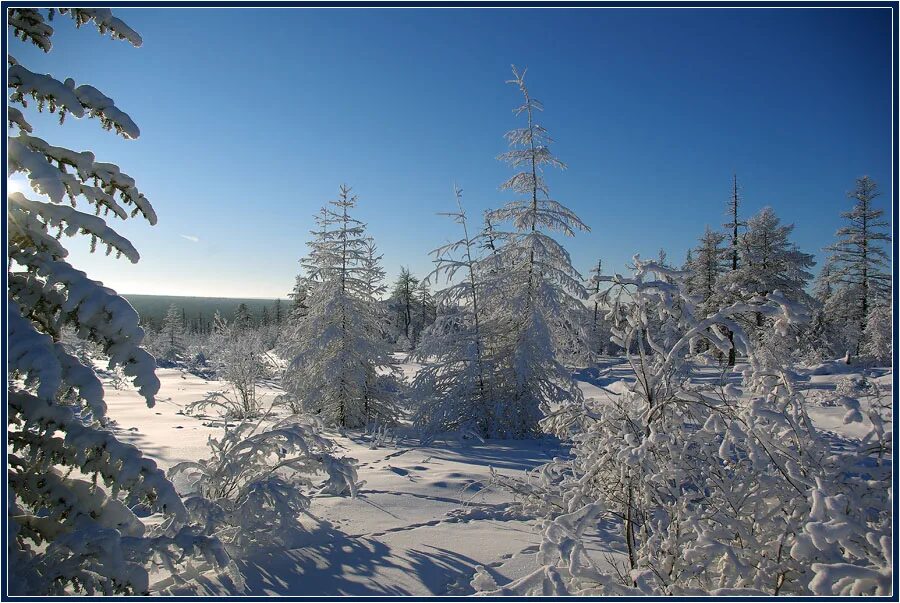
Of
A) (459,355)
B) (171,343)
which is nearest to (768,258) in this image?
(459,355)

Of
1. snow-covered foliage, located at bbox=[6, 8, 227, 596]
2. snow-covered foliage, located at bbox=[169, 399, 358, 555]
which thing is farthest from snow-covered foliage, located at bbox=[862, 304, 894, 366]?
snow-covered foliage, located at bbox=[6, 8, 227, 596]

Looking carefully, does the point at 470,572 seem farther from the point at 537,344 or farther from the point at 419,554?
the point at 537,344

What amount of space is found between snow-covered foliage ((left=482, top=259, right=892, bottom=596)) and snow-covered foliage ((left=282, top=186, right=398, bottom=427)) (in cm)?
1038

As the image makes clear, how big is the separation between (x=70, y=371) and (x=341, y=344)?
11.0 meters

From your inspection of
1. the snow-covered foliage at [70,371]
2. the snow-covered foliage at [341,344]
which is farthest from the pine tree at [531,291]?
the snow-covered foliage at [70,371]

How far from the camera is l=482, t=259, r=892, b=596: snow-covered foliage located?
92.2 inches

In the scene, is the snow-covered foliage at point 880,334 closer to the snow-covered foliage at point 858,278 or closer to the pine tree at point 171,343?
the snow-covered foliage at point 858,278

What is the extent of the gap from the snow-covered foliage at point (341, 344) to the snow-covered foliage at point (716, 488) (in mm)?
10381

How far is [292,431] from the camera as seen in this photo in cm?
429

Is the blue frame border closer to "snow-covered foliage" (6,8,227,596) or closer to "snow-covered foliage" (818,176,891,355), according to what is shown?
"snow-covered foliage" (6,8,227,596)

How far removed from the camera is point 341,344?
43.8 feet

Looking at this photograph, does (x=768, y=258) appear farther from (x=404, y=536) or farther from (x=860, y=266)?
(x=404, y=536)

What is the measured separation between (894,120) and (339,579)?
4780 mm

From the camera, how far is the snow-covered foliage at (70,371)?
7.85ft
